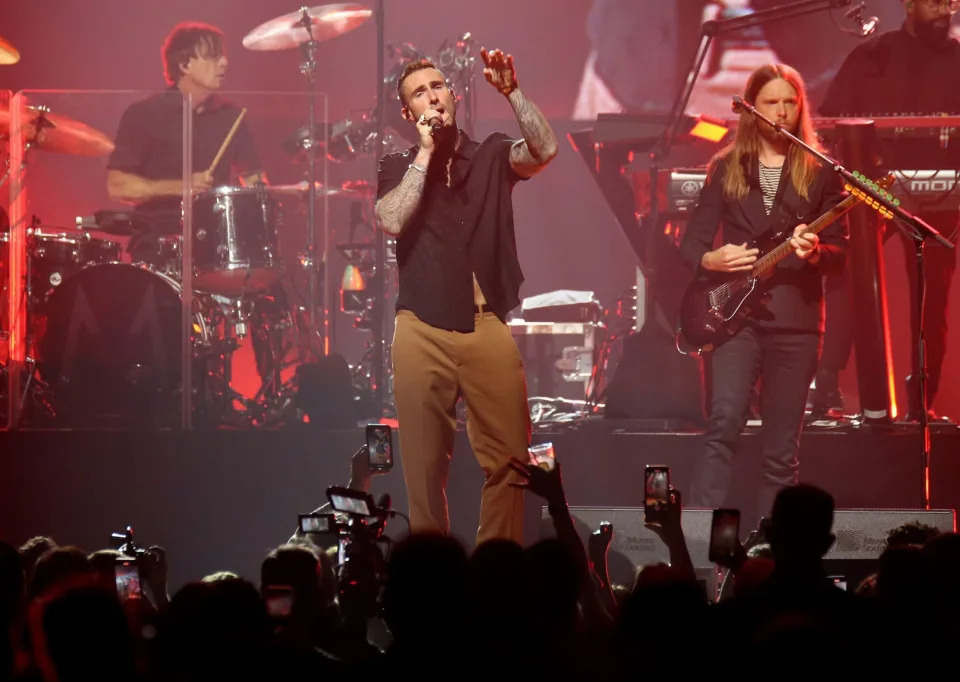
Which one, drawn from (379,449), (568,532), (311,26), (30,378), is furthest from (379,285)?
(568,532)

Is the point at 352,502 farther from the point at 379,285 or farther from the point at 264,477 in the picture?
the point at 379,285

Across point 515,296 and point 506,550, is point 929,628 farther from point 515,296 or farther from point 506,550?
point 515,296

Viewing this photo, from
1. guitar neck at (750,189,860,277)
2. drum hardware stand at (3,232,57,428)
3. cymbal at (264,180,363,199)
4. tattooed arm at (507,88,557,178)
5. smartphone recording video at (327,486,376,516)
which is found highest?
cymbal at (264,180,363,199)

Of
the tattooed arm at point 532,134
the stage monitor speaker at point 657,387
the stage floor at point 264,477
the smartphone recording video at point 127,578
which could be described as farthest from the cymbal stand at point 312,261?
the smartphone recording video at point 127,578

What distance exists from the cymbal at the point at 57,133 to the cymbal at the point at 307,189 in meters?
1.23

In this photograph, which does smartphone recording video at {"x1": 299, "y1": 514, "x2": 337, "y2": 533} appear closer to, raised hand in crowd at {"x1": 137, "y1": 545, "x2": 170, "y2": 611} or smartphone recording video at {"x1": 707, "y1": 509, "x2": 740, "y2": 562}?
raised hand in crowd at {"x1": 137, "y1": 545, "x2": 170, "y2": 611}

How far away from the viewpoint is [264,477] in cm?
700

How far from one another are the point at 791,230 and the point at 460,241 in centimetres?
189

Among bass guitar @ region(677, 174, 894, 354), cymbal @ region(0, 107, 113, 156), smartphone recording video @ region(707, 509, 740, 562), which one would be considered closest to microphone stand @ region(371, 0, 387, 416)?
cymbal @ region(0, 107, 113, 156)

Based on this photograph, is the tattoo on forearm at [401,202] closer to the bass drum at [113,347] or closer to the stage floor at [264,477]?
the stage floor at [264,477]

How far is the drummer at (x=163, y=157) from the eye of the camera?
8.16 m


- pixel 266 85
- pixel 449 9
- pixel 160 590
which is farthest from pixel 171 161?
pixel 160 590

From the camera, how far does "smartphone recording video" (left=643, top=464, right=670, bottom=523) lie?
12.5 ft

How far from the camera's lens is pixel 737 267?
18.5ft
